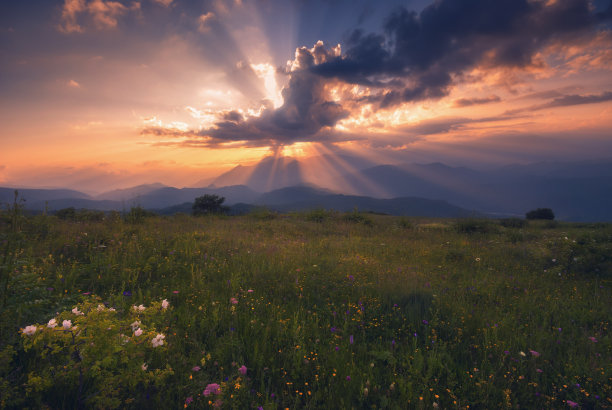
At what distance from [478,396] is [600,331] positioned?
293cm

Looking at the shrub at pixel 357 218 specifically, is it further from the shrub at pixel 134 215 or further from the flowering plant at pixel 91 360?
the flowering plant at pixel 91 360

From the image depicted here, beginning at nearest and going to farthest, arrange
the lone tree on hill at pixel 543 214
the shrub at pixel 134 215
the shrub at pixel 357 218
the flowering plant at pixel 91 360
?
1. the flowering plant at pixel 91 360
2. the shrub at pixel 134 215
3. the shrub at pixel 357 218
4. the lone tree on hill at pixel 543 214

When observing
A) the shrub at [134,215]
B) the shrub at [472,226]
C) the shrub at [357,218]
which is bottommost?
the shrub at [472,226]

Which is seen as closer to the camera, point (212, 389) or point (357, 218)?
point (212, 389)

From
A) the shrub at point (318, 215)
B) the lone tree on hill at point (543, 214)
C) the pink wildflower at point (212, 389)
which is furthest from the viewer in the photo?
the lone tree on hill at point (543, 214)

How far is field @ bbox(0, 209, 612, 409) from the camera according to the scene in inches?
92.3

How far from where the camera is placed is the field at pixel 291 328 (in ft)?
7.69

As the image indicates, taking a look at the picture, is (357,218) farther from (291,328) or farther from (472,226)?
(291,328)

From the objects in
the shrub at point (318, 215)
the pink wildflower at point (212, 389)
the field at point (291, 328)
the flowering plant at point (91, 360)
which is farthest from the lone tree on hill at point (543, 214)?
the flowering plant at point (91, 360)

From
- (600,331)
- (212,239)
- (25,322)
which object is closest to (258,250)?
(212,239)

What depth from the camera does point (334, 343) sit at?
3.39m

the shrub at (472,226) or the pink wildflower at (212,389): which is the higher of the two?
the pink wildflower at (212,389)

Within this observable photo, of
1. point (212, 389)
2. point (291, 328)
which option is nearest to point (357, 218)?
point (291, 328)

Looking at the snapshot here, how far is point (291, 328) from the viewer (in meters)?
3.56
